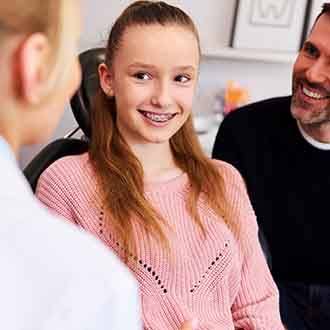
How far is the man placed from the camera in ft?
5.97

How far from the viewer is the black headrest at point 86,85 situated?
175 centimetres

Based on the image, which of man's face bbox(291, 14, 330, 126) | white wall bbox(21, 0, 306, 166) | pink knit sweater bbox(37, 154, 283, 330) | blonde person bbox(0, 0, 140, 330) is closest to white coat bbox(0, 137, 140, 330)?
blonde person bbox(0, 0, 140, 330)

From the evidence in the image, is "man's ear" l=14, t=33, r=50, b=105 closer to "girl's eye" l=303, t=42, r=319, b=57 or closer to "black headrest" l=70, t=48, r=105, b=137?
"black headrest" l=70, t=48, r=105, b=137

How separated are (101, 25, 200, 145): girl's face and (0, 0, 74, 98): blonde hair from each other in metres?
0.68

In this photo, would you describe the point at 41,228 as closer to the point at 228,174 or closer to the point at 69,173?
the point at 69,173

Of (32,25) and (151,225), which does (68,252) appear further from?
(151,225)

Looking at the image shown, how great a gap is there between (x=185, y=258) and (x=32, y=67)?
2.49ft

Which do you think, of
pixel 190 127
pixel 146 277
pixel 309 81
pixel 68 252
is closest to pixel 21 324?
pixel 68 252

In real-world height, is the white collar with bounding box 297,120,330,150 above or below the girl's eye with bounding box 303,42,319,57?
below

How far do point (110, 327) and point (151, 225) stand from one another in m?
0.71

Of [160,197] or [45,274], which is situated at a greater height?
[45,274]

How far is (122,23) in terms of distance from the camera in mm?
1414

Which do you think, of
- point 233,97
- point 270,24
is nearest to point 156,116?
point 233,97

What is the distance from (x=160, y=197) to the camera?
1.42m
